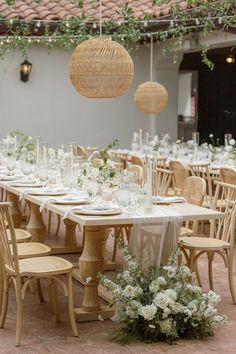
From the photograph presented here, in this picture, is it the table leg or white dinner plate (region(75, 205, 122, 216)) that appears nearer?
white dinner plate (region(75, 205, 122, 216))

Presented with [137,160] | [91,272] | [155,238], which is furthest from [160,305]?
[137,160]

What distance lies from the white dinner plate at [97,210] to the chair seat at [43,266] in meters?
0.38

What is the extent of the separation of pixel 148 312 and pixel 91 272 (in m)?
0.71

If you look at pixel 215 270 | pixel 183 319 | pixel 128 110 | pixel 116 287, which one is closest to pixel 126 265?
pixel 116 287

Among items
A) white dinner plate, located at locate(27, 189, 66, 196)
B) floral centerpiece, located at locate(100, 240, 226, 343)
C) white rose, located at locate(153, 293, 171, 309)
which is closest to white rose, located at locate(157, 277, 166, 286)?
floral centerpiece, located at locate(100, 240, 226, 343)

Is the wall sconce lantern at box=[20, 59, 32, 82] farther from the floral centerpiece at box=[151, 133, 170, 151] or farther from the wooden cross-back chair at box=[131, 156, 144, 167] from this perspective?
the wooden cross-back chair at box=[131, 156, 144, 167]

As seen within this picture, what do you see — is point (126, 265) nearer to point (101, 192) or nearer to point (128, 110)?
point (101, 192)

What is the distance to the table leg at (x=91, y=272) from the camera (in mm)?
5312

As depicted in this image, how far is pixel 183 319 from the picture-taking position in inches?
193

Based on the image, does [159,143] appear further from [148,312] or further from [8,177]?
[148,312]

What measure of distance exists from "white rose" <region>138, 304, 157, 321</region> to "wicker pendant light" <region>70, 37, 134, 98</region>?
2.49 metres

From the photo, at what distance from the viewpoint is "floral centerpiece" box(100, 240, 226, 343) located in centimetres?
481

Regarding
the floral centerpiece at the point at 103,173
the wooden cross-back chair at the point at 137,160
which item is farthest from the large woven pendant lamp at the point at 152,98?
the floral centerpiece at the point at 103,173

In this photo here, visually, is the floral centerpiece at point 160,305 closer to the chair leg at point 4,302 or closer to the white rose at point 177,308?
the white rose at point 177,308
